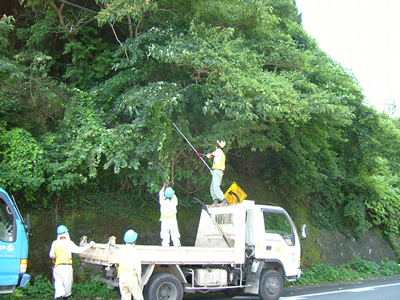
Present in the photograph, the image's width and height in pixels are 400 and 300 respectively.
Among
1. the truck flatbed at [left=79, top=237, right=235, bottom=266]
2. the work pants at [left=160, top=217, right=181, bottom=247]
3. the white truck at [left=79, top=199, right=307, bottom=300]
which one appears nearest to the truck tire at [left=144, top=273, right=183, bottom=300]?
the white truck at [left=79, top=199, right=307, bottom=300]

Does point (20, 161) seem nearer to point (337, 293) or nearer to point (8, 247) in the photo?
point (8, 247)

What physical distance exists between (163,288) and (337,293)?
606cm

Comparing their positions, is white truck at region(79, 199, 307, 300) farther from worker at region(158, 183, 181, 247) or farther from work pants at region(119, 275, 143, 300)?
worker at region(158, 183, 181, 247)

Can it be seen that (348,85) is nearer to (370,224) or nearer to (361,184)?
(361,184)

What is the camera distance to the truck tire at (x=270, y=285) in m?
9.40

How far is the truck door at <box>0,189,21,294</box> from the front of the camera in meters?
7.32

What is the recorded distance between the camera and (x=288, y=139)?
15.0 meters

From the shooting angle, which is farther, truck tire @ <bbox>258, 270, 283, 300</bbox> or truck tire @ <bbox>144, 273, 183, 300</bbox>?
truck tire @ <bbox>258, 270, 283, 300</bbox>

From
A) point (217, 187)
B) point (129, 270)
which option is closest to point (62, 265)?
point (129, 270)

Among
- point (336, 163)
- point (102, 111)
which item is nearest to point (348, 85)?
point (336, 163)

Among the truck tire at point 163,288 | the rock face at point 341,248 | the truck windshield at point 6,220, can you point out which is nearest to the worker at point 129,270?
the truck tire at point 163,288

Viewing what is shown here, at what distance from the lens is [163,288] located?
26.0 ft

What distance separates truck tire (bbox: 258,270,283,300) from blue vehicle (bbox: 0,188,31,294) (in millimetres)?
5085

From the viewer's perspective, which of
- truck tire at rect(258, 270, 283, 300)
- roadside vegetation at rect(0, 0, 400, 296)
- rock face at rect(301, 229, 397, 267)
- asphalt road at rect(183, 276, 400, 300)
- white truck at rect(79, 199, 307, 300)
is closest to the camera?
white truck at rect(79, 199, 307, 300)
